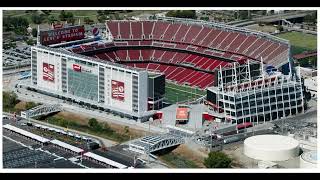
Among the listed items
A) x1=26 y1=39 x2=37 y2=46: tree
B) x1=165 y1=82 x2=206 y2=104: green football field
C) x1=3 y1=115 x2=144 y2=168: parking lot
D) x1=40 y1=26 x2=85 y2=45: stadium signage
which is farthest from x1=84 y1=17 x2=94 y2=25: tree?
x1=3 y1=115 x2=144 y2=168: parking lot

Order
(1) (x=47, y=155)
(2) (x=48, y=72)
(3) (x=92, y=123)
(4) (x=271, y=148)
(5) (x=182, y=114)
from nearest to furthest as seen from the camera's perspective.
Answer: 1. (4) (x=271, y=148)
2. (1) (x=47, y=155)
3. (5) (x=182, y=114)
4. (3) (x=92, y=123)
5. (2) (x=48, y=72)

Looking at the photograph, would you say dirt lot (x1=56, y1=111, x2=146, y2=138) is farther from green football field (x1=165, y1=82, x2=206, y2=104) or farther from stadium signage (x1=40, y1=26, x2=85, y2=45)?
stadium signage (x1=40, y1=26, x2=85, y2=45)

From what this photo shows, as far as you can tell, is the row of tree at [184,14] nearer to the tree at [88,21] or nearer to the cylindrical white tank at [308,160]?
the tree at [88,21]

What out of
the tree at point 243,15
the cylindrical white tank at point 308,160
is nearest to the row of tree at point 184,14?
the tree at point 243,15

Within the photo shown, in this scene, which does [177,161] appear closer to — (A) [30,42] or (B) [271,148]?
(B) [271,148]

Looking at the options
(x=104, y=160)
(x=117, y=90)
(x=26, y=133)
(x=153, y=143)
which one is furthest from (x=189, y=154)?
(x=26, y=133)
